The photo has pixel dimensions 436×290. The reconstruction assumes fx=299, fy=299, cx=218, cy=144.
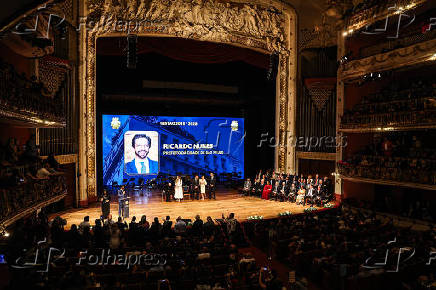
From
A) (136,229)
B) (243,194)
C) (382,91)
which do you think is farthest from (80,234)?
(382,91)

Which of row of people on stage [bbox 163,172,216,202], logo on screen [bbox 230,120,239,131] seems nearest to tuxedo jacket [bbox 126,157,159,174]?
row of people on stage [bbox 163,172,216,202]

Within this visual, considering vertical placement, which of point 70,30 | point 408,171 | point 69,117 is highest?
point 70,30

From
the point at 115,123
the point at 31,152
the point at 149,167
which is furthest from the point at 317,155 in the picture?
the point at 31,152

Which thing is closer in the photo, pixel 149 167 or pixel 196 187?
pixel 196 187

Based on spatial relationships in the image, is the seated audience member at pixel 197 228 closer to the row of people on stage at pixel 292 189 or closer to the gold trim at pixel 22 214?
the gold trim at pixel 22 214

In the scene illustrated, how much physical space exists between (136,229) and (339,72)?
14.5 metres

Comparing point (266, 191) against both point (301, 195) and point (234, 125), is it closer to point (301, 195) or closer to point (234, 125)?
point (301, 195)

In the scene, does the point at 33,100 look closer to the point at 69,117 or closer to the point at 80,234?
the point at 80,234

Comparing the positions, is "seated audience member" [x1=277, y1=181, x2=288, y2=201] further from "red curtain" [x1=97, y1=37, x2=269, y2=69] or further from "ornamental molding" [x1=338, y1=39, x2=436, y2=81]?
"red curtain" [x1=97, y1=37, x2=269, y2=69]

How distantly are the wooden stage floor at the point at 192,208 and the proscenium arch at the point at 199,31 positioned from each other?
2.05 m

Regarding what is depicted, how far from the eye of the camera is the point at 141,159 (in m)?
20.8

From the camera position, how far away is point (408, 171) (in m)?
12.7

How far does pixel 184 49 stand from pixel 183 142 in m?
7.03

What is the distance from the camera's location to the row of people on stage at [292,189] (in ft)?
54.5
